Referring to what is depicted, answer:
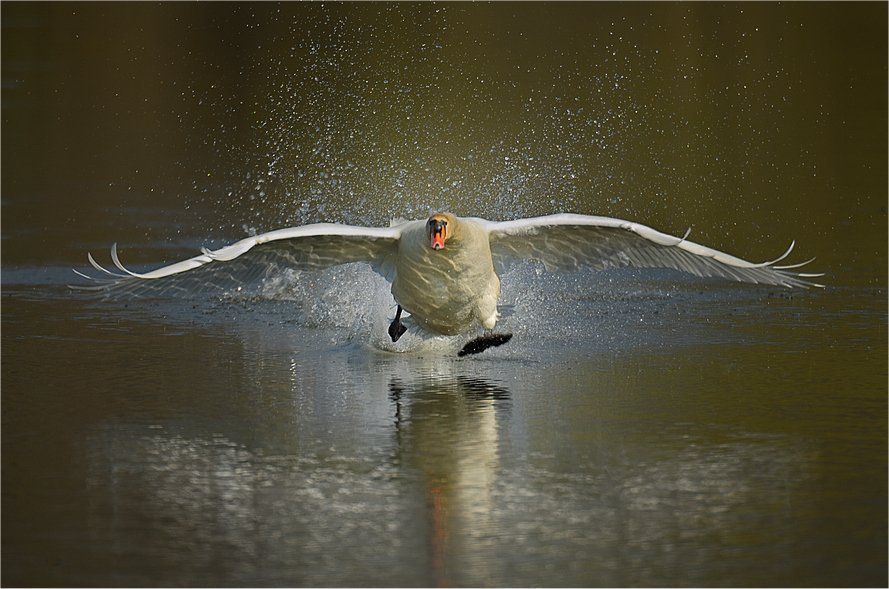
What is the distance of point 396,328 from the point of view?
9594mm

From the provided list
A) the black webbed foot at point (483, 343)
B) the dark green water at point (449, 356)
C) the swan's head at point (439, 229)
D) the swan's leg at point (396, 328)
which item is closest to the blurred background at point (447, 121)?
the dark green water at point (449, 356)

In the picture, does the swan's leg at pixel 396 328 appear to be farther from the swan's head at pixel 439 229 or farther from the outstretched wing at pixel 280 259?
the swan's head at pixel 439 229

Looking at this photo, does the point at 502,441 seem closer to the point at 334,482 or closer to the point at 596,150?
the point at 334,482

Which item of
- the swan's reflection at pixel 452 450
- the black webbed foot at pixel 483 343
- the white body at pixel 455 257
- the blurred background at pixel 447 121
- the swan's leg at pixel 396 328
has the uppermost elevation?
the blurred background at pixel 447 121

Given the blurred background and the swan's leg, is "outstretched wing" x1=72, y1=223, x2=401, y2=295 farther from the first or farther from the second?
the blurred background

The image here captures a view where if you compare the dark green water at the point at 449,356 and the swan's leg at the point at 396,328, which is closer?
the dark green water at the point at 449,356

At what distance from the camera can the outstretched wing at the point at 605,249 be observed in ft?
30.4

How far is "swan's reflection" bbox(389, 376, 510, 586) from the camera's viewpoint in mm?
5559

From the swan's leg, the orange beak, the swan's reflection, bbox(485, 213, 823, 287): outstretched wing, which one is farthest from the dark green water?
the orange beak

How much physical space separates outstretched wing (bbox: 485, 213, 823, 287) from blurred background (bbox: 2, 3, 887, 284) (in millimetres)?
1620

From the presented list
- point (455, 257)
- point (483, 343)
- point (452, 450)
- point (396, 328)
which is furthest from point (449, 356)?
point (452, 450)

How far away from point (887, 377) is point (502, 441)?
2481 millimetres

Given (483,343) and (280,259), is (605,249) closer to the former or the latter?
(483,343)

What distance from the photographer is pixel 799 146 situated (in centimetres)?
1703
